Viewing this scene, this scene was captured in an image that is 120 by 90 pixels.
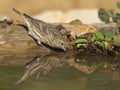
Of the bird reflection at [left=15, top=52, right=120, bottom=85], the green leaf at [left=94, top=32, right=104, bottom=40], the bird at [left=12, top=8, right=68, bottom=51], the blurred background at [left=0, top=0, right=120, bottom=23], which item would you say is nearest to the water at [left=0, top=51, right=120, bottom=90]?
the bird reflection at [left=15, top=52, right=120, bottom=85]

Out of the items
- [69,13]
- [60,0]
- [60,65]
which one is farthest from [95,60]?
[60,0]

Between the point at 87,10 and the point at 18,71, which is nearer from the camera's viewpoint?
the point at 18,71

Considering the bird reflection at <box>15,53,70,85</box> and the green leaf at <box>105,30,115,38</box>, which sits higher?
the green leaf at <box>105,30,115,38</box>

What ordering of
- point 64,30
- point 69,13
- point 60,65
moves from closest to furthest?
point 60,65, point 64,30, point 69,13

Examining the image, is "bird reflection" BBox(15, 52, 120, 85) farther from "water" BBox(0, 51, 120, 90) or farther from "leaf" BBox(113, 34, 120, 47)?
"leaf" BBox(113, 34, 120, 47)

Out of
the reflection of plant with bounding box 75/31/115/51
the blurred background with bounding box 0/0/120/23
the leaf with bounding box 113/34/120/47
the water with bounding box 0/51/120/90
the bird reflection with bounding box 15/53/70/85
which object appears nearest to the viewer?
the water with bounding box 0/51/120/90

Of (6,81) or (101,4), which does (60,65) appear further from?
(101,4)

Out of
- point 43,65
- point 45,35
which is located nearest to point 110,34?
point 45,35
